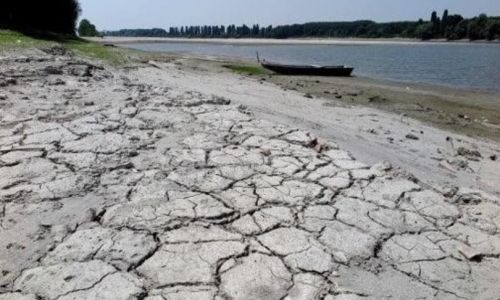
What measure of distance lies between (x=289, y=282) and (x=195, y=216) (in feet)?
3.37

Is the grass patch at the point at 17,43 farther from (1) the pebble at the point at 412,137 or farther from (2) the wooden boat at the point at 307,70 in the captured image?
(2) the wooden boat at the point at 307,70

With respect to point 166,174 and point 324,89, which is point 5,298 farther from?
point 324,89

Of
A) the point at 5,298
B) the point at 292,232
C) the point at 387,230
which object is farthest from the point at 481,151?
the point at 5,298

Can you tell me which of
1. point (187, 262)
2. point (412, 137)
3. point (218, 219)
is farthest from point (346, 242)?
point (412, 137)

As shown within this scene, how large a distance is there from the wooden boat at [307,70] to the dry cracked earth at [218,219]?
17382mm

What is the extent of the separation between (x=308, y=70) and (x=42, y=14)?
16.6 metres

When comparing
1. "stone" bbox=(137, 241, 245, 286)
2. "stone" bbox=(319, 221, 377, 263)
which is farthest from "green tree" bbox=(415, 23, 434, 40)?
"stone" bbox=(137, 241, 245, 286)

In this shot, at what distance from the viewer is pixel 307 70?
23.2 m

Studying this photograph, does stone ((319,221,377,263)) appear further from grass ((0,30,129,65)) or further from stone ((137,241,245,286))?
grass ((0,30,129,65))

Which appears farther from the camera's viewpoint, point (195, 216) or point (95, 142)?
point (95, 142)

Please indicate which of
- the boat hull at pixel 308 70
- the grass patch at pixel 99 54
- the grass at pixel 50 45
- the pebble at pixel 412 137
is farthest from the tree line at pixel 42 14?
the pebble at pixel 412 137

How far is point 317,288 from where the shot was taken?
2807 mm

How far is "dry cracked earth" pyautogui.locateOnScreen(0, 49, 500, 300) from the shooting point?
9.34 feet

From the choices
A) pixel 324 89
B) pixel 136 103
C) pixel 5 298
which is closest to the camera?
pixel 5 298
